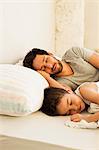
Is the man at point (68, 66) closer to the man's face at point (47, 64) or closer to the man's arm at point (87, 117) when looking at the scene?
the man's face at point (47, 64)

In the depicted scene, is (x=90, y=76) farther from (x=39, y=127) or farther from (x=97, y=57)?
(x=39, y=127)

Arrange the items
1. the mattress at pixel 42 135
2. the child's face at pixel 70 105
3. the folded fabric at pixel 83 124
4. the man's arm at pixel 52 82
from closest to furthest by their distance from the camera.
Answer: the mattress at pixel 42 135
the folded fabric at pixel 83 124
the child's face at pixel 70 105
the man's arm at pixel 52 82

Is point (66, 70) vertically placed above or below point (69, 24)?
below

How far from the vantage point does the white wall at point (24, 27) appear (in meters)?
1.26

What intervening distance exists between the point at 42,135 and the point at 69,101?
0.24 m

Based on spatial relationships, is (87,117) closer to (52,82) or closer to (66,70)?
(52,82)

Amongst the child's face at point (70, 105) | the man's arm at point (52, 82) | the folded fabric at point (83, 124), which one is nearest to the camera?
the folded fabric at point (83, 124)

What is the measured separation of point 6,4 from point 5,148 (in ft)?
2.11

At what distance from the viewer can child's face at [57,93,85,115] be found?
1061 mm

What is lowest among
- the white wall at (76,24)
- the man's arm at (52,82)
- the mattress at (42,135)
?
the mattress at (42,135)

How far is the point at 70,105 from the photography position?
1067mm

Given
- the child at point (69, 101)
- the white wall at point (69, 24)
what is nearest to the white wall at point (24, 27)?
the white wall at point (69, 24)

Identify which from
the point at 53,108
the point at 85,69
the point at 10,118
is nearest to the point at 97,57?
the point at 85,69

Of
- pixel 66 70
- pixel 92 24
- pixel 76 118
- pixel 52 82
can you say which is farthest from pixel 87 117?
pixel 92 24
